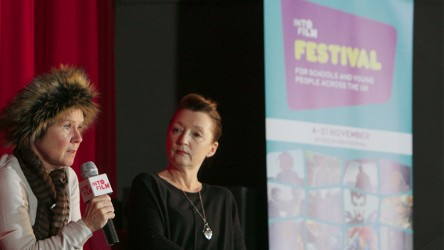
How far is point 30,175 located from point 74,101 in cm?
27

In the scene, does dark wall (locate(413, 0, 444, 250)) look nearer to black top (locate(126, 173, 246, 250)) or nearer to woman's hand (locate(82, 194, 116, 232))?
black top (locate(126, 173, 246, 250))

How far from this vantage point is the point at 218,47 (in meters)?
5.16

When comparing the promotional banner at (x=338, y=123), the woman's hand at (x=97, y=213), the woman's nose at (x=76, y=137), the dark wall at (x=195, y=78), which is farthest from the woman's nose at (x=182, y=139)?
the dark wall at (x=195, y=78)

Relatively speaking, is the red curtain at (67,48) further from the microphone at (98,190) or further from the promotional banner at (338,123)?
the promotional banner at (338,123)

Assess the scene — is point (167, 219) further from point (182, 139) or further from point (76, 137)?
point (76, 137)

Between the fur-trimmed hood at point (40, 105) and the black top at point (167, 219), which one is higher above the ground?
the fur-trimmed hood at point (40, 105)

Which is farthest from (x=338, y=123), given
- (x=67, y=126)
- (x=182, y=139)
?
(x=67, y=126)

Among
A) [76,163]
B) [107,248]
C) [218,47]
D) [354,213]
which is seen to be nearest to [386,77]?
[354,213]

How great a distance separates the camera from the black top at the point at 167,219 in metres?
2.60

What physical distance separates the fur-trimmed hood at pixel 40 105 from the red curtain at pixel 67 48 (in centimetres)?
71

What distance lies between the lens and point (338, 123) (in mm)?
4508

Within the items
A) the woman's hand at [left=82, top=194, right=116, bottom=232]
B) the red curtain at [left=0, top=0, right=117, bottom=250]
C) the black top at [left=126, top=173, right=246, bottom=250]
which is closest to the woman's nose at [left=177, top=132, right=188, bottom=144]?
the black top at [left=126, top=173, right=246, bottom=250]

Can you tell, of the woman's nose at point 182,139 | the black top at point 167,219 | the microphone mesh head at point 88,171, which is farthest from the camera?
the woman's nose at point 182,139

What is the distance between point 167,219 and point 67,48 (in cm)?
124
